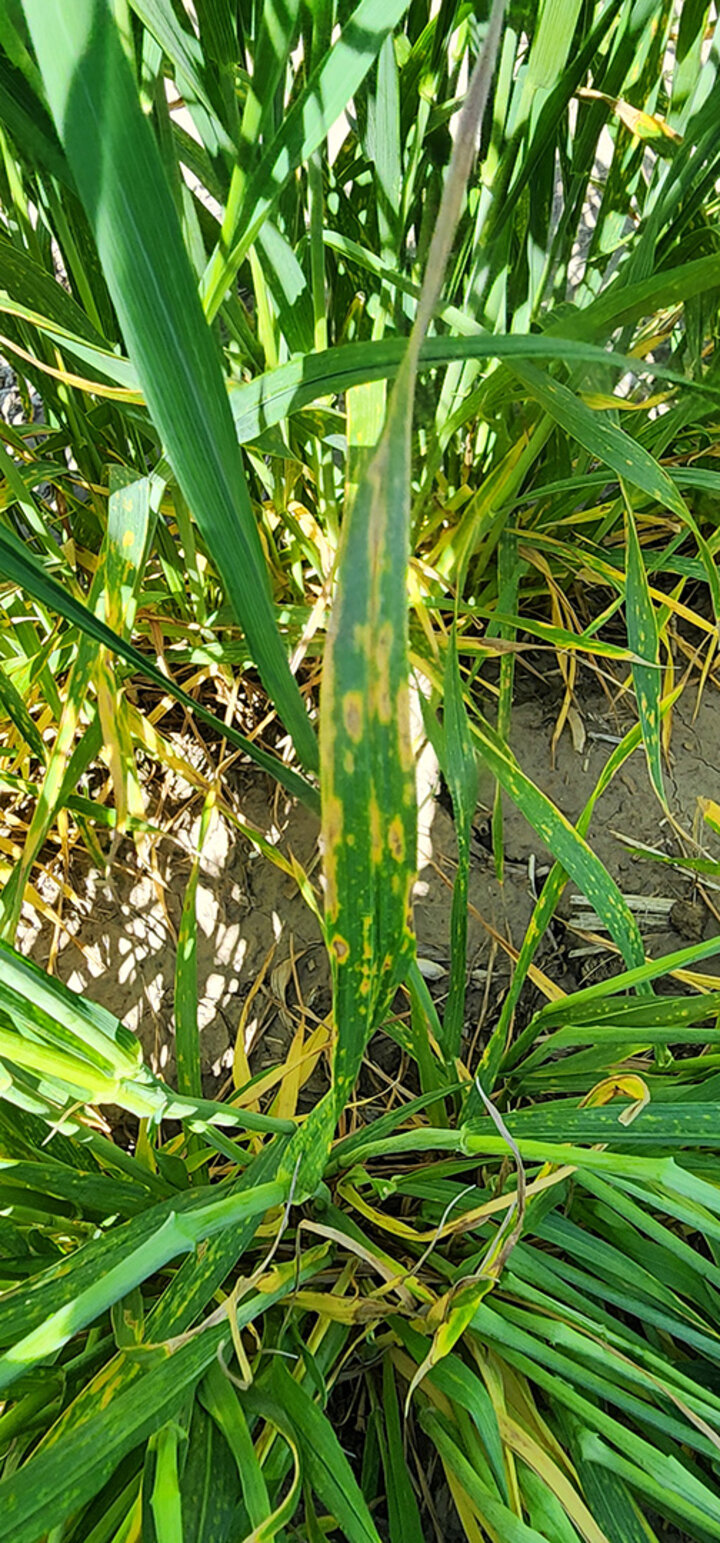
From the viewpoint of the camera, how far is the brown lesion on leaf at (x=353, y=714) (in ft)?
0.77

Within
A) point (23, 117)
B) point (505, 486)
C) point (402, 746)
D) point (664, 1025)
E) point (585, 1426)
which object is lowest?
point (585, 1426)

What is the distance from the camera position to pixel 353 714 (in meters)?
0.24

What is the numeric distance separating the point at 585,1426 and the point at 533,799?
1.15ft

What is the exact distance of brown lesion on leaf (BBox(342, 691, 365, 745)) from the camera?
23 centimetres

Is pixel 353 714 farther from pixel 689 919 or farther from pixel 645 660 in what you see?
pixel 689 919

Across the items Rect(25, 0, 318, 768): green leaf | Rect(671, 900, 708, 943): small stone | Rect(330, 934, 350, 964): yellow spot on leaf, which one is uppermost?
Rect(25, 0, 318, 768): green leaf

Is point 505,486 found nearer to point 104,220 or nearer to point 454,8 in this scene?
point 454,8

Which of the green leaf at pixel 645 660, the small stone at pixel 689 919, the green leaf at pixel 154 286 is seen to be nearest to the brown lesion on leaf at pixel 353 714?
the green leaf at pixel 154 286

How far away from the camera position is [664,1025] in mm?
595

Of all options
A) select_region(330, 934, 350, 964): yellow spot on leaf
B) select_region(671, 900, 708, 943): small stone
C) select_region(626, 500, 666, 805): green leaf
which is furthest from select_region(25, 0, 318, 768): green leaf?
select_region(671, 900, 708, 943): small stone

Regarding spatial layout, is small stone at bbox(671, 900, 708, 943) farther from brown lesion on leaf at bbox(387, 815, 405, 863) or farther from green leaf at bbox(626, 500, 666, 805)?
brown lesion on leaf at bbox(387, 815, 405, 863)

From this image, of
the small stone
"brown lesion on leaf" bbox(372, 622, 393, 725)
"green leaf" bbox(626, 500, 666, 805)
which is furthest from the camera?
the small stone

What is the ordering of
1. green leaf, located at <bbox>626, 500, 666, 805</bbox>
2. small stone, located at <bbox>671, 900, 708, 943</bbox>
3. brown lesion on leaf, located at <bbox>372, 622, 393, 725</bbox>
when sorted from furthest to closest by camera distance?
small stone, located at <bbox>671, 900, 708, 943</bbox> < green leaf, located at <bbox>626, 500, 666, 805</bbox> < brown lesion on leaf, located at <bbox>372, 622, 393, 725</bbox>

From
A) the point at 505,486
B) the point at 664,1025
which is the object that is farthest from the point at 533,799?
the point at 505,486
